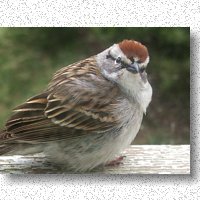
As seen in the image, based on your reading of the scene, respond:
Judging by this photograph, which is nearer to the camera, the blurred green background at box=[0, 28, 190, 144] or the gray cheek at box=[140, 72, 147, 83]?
the gray cheek at box=[140, 72, 147, 83]

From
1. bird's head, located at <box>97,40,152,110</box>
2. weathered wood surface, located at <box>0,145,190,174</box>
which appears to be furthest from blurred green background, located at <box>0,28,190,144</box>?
bird's head, located at <box>97,40,152,110</box>

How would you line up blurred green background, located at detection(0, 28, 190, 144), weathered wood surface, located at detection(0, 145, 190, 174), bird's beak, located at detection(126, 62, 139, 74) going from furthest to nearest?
blurred green background, located at detection(0, 28, 190, 144)
weathered wood surface, located at detection(0, 145, 190, 174)
bird's beak, located at detection(126, 62, 139, 74)

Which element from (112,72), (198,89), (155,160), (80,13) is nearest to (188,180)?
(155,160)

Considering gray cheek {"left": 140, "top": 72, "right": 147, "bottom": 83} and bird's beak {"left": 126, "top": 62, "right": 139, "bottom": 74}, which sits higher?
bird's beak {"left": 126, "top": 62, "right": 139, "bottom": 74}

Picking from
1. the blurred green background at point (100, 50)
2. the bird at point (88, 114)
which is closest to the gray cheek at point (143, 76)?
Answer: the bird at point (88, 114)

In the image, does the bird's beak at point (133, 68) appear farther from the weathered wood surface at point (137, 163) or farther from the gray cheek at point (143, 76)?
the weathered wood surface at point (137, 163)

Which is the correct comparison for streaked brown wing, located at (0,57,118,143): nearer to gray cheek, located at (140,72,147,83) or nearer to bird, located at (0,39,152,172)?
bird, located at (0,39,152,172)

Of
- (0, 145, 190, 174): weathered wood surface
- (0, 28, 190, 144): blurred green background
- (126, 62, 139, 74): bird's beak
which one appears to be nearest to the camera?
(126, 62, 139, 74): bird's beak
